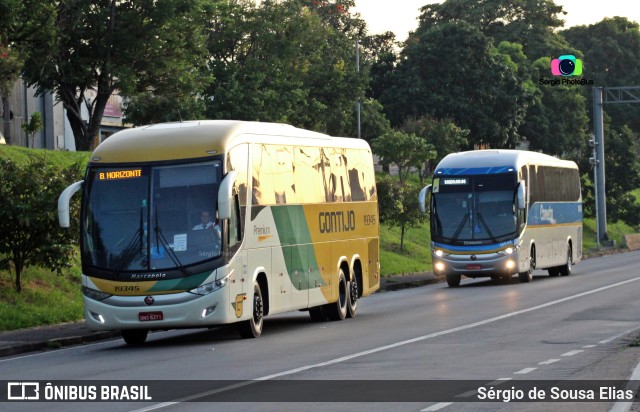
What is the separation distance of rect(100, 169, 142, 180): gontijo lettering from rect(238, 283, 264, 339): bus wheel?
2580mm

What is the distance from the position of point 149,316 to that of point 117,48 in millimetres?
26172

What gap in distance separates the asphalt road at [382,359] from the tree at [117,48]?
687 inches

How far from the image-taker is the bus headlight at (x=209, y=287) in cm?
2066

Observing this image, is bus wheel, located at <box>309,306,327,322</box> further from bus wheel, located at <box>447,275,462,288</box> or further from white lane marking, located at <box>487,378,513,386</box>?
bus wheel, located at <box>447,275,462,288</box>

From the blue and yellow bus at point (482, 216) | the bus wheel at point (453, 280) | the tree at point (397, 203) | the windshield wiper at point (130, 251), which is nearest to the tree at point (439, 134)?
the tree at point (397, 203)

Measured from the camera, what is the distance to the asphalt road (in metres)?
13.4

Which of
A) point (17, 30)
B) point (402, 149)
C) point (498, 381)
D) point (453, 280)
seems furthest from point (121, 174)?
point (402, 149)

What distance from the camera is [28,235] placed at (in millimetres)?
27688

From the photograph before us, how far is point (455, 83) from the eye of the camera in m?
85.8

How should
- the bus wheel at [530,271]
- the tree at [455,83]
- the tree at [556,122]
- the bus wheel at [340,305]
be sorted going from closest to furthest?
the bus wheel at [340,305] < the bus wheel at [530,271] < the tree at [455,83] < the tree at [556,122]

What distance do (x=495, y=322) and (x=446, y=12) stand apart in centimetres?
8942

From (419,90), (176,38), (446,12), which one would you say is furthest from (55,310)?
(446,12)

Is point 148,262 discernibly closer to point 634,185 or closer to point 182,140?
point 182,140

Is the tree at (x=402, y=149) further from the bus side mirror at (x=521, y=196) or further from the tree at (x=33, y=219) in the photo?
the tree at (x=33, y=219)
